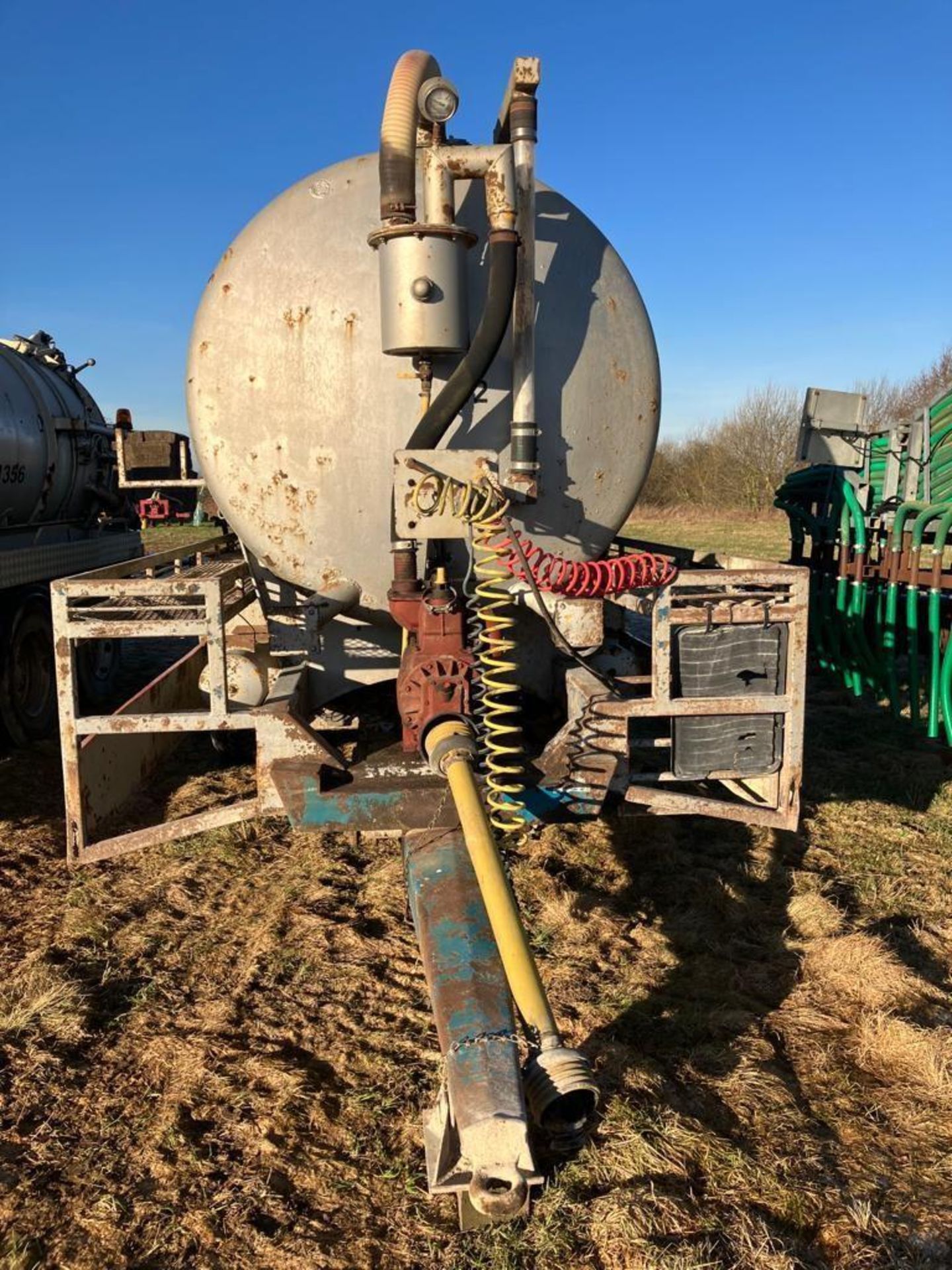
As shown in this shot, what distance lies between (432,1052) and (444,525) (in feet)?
6.25

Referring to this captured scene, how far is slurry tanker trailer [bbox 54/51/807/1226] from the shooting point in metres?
3.54

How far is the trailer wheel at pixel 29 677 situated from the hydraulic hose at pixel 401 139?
4.27 meters

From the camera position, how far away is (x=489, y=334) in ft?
11.7

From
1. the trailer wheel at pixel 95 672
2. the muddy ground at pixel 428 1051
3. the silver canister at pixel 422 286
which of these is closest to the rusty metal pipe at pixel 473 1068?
the muddy ground at pixel 428 1051

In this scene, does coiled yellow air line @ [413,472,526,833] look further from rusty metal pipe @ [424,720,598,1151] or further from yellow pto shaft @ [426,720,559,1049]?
rusty metal pipe @ [424,720,598,1151]

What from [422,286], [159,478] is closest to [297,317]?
[422,286]

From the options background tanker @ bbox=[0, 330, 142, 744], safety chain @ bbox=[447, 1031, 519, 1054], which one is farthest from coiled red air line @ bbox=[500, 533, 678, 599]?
background tanker @ bbox=[0, 330, 142, 744]

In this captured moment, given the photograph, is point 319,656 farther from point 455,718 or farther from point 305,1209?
point 305,1209

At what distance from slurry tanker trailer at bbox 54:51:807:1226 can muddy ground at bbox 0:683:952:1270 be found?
0.44 metres

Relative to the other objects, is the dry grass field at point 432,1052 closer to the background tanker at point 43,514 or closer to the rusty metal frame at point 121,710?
the rusty metal frame at point 121,710

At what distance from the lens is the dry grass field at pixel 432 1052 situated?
231 centimetres

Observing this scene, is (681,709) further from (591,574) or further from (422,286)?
(422,286)

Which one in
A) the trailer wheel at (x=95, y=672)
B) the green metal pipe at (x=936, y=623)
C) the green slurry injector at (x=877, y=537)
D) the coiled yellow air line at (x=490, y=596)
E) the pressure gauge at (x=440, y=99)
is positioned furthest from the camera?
the trailer wheel at (x=95, y=672)

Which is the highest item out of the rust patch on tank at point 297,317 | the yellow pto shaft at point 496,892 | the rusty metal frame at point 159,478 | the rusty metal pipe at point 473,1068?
the rust patch on tank at point 297,317
